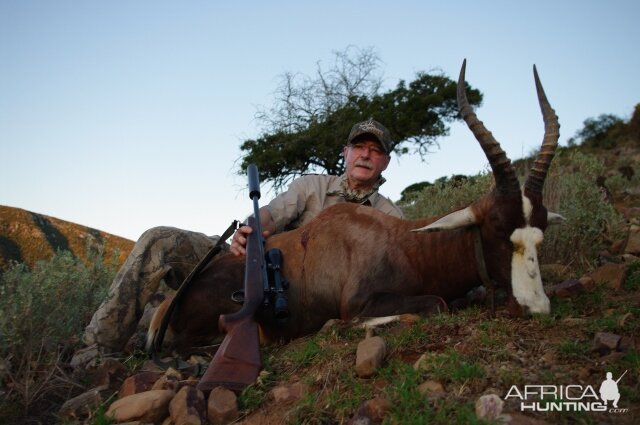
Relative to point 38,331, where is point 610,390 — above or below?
below

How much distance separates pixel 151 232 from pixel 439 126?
50.9ft

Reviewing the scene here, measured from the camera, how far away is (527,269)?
3484 millimetres

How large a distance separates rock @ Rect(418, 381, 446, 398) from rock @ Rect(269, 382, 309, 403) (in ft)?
1.82

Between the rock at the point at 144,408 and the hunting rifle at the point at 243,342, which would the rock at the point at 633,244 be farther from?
the rock at the point at 144,408

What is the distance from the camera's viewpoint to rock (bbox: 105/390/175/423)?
2648 mm

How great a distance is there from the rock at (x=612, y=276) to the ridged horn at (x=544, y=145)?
113 cm

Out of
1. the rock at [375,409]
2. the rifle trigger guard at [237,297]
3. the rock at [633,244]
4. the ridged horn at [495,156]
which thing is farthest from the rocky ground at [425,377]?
the rock at [633,244]

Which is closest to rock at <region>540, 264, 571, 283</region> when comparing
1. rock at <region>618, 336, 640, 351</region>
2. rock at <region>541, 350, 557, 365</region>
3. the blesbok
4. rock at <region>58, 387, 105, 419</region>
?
the blesbok

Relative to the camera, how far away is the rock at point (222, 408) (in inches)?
102

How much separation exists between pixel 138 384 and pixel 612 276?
138 inches

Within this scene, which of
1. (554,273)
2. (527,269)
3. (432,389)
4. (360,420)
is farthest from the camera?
(554,273)

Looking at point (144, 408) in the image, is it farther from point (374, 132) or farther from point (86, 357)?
point (374, 132)

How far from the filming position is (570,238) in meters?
5.95

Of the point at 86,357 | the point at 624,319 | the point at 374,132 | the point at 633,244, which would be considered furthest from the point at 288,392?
the point at 633,244
